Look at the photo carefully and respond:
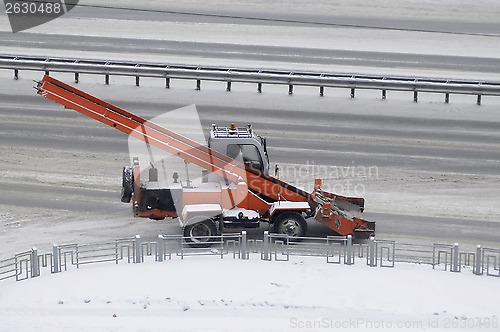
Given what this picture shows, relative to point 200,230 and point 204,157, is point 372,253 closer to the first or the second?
point 200,230

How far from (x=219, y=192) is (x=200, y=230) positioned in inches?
41.9

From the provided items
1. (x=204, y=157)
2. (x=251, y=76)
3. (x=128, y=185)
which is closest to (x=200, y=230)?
(x=204, y=157)

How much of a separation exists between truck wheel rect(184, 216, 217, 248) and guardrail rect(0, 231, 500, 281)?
0.15 meters

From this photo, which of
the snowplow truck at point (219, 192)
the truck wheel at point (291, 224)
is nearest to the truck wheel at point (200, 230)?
the snowplow truck at point (219, 192)

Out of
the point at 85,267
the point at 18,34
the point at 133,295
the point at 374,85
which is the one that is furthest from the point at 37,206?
the point at 18,34

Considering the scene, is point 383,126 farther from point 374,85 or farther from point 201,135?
point 201,135

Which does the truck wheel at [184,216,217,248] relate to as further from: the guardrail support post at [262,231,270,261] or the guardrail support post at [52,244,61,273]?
the guardrail support post at [52,244,61,273]

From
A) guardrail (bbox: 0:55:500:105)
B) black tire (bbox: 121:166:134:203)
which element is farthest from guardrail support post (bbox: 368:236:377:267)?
guardrail (bbox: 0:55:500:105)

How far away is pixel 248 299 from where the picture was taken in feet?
67.1

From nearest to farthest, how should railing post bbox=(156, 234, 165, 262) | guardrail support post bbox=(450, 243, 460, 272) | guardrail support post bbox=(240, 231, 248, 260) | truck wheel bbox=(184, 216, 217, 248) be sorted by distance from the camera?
guardrail support post bbox=(450, 243, 460, 272) → railing post bbox=(156, 234, 165, 262) → guardrail support post bbox=(240, 231, 248, 260) → truck wheel bbox=(184, 216, 217, 248)

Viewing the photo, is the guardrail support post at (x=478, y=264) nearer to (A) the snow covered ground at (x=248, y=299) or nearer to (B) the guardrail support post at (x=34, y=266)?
(A) the snow covered ground at (x=248, y=299)

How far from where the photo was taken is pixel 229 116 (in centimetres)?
3662

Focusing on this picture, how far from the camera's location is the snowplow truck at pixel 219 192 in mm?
25188

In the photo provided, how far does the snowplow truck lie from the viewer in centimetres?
2519
